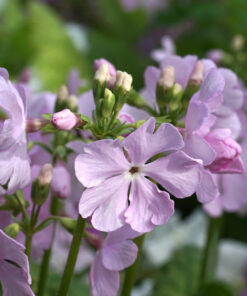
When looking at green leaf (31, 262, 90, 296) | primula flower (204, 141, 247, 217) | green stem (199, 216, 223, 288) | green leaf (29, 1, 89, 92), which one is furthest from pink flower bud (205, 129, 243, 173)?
green leaf (29, 1, 89, 92)

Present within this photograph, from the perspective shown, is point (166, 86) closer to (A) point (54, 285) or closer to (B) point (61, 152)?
(B) point (61, 152)

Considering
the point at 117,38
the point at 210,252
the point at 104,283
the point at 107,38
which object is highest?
the point at 104,283

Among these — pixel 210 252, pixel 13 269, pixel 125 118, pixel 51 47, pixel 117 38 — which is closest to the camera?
pixel 13 269

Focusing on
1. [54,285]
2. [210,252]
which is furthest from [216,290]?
[54,285]

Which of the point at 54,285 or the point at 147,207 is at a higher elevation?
the point at 147,207

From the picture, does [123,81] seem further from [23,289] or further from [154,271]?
[154,271]

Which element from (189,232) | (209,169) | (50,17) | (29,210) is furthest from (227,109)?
(50,17)
